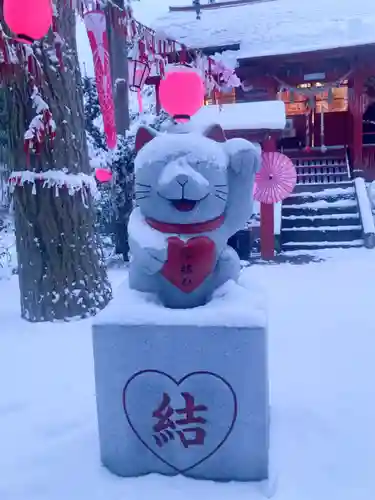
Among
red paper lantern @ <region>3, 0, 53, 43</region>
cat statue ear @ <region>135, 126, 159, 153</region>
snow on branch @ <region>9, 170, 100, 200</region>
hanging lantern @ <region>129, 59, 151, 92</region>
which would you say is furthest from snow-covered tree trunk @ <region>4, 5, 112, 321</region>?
cat statue ear @ <region>135, 126, 159, 153</region>

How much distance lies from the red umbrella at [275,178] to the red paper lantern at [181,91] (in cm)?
270

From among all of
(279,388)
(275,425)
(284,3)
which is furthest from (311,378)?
(284,3)

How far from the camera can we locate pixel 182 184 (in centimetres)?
209

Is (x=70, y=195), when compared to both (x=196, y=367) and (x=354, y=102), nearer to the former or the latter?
(x=196, y=367)

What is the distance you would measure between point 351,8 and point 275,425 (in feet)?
39.2

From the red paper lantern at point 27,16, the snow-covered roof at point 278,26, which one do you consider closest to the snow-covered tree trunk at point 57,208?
the red paper lantern at point 27,16

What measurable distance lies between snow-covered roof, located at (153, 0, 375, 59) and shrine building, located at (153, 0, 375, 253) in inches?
0.9

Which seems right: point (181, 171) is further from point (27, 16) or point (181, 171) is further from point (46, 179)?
point (46, 179)

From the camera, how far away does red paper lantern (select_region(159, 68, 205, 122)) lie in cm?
418

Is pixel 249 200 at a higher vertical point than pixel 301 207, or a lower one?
higher

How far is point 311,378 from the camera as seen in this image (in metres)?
3.30

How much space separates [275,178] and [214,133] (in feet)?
15.2

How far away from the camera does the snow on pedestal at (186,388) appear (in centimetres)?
212

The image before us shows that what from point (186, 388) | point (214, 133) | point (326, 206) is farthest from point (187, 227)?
point (326, 206)
